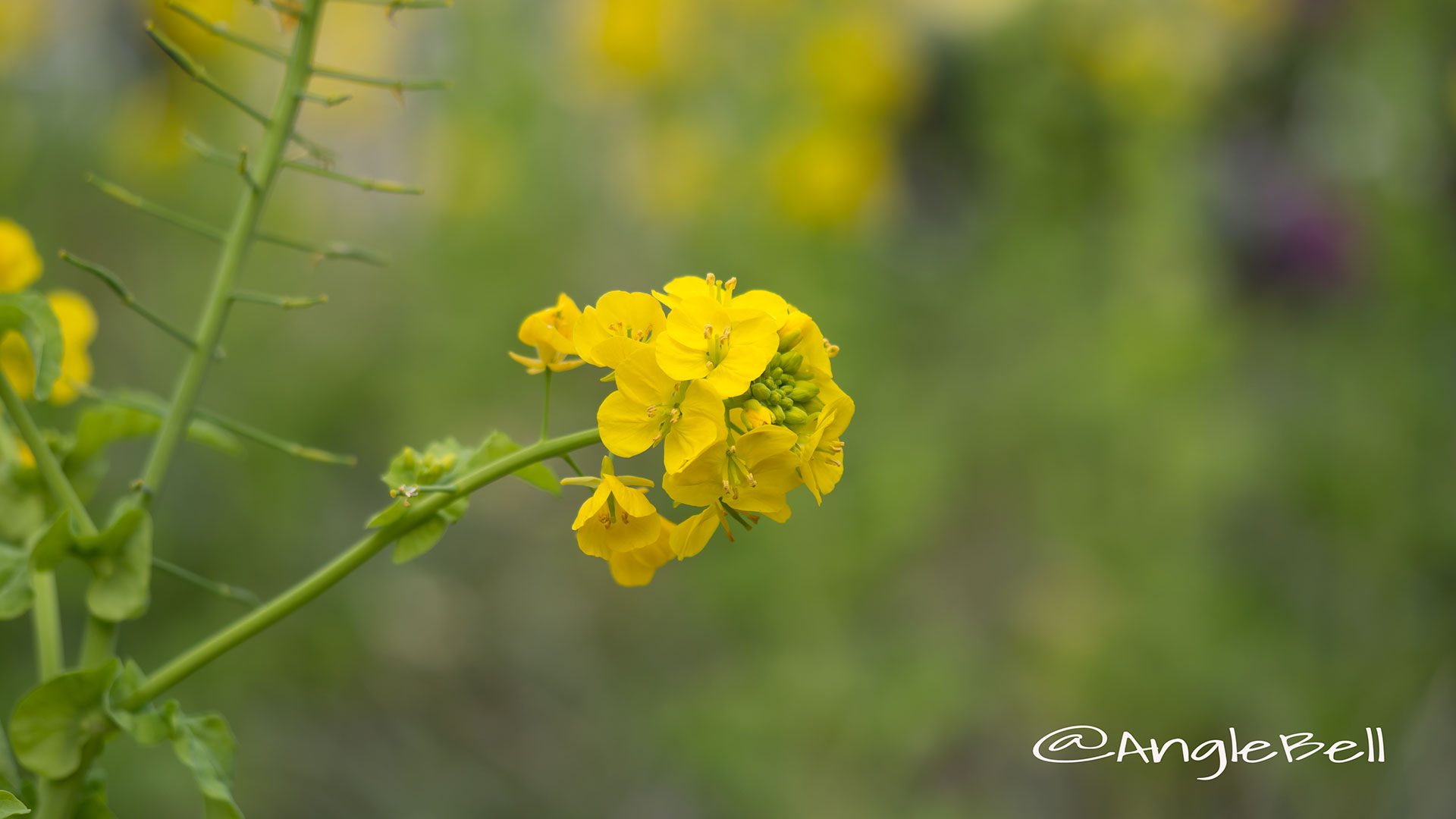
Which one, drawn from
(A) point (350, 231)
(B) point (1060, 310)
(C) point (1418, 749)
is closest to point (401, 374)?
(A) point (350, 231)

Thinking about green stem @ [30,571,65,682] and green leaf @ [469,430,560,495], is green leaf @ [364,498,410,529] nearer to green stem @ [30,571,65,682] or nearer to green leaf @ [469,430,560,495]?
green leaf @ [469,430,560,495]

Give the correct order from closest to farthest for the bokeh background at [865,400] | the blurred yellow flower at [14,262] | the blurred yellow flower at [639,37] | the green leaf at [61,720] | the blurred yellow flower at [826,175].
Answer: the green leaf at [61,720] < the blurred yellow flower at [14,262] < the bokeh background at [865,400] < the blurred yellow flower at [826,175] < the blurred yellow flower at [639,37]

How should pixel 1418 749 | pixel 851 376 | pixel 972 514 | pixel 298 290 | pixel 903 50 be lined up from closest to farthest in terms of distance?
pixel 1418 749 → pixel 851 376 → pixel 298 290 → pixel 972 514 → pixel 903 50

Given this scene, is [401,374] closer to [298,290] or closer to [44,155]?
[298,290]

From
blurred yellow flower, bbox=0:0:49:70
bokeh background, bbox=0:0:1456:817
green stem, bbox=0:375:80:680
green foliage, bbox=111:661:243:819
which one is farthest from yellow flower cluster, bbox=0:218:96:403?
blurred yellow flower, bbox=0:0:49:70

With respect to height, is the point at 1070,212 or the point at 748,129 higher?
the point at 748,129

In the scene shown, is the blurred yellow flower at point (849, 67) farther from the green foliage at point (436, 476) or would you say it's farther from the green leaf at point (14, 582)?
the green leaf at point (14, 582)

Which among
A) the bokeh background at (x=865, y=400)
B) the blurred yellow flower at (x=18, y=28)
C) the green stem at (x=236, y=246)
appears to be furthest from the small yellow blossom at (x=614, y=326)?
the blurred yellow flower at (x=18, y=28)

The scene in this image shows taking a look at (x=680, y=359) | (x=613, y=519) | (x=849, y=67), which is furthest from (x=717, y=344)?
(x=849, y=67)

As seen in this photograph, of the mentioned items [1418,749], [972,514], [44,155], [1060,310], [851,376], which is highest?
[44,155]
